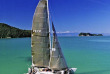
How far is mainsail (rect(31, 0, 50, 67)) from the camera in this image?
43.1ft

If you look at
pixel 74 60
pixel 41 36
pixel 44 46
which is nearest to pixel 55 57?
pixel 44 46

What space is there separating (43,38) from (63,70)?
A: 3.39m

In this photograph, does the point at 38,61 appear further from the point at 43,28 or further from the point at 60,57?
the point at 43,28

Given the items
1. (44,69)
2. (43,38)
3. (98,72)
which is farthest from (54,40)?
(98,72)

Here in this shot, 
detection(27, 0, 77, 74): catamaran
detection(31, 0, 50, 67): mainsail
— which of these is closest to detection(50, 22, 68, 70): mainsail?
detection(27, 0, 77, 74): catamaran

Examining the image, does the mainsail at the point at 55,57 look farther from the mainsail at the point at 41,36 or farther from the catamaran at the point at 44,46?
the mainsail at the point at 41,36

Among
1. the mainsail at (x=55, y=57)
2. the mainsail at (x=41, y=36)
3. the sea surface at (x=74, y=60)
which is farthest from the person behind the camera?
the sea surface at (x=74, y=60)

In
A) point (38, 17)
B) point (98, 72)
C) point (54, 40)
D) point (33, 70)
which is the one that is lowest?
point (98, 72)

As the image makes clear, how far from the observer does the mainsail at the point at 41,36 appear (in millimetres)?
13125

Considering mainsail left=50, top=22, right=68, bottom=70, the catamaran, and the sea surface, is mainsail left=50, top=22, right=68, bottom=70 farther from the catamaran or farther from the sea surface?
the sea surface

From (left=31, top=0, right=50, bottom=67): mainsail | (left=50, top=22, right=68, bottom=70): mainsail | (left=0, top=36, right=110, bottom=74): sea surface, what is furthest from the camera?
(left=0, top=36, right=110, bottom=74): sea surface

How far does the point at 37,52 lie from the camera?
45.5ft

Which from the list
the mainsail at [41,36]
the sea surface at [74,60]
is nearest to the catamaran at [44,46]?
the mainsail at [41,36]

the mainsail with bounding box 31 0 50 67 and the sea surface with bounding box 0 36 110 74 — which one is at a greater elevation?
the mainsail with bounding box 31 0 50 67
